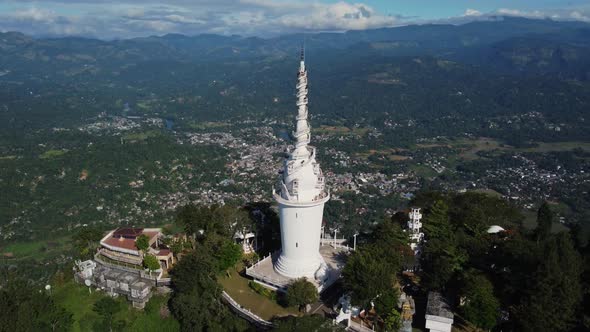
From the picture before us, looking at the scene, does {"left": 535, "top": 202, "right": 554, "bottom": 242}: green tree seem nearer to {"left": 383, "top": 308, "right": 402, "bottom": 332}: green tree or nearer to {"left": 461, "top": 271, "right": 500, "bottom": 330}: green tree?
{"left": 461, "top": 271, "right": 500, "bottom": 330}: green tree

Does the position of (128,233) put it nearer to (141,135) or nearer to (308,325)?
(308,325)

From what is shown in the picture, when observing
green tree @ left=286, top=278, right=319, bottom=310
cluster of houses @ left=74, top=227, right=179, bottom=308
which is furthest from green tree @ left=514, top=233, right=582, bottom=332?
cluster of houses @ left=74, top=227, right=179, bottom=308

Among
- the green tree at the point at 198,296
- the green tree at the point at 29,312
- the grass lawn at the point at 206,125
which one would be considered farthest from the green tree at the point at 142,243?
the grass lawn at the point at 206,125

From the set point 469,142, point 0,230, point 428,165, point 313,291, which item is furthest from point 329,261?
point 469,142

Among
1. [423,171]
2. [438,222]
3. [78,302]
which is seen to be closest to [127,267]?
[78,302]

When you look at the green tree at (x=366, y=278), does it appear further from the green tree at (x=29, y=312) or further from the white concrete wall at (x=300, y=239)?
the green tree at (x=29, y=312)

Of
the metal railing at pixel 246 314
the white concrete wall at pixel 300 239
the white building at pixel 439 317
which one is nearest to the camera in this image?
the white building at pixel 439 317

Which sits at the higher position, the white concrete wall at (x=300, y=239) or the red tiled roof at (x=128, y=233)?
the white concrete wall at (x=300, y=239)
